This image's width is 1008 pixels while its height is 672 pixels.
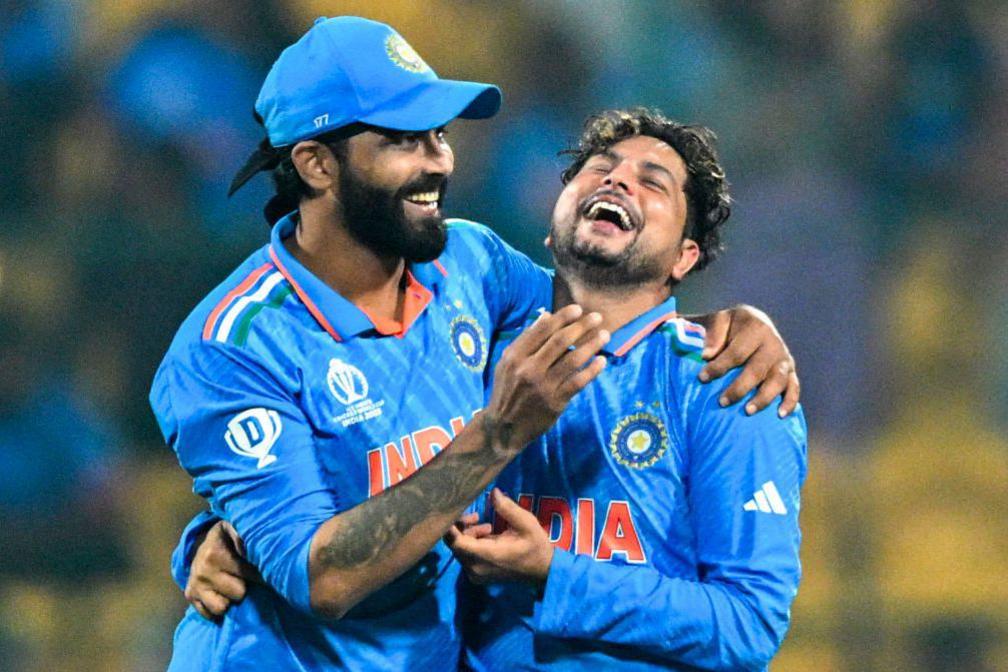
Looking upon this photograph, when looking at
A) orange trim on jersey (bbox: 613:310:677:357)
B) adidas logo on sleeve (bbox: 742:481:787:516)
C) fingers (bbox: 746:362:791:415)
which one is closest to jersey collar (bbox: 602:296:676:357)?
orange trim on jersey (bbox: 613:310:677:357)

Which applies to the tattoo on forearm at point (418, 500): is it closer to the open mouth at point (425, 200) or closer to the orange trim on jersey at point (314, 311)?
the orange trim on jersey at point (314, 311)

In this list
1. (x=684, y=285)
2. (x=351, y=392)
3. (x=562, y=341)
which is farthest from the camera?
(x=684, y=285)

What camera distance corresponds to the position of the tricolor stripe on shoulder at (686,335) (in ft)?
7.13

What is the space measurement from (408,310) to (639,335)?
0.39 meters

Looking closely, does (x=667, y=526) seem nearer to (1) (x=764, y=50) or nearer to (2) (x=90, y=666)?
(2) (x=90, y=666)

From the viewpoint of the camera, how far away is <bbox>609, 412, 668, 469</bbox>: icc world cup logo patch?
211cm

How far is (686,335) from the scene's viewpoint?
2.21 metres

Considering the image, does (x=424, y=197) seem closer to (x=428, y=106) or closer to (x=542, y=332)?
(x=428, y=106)

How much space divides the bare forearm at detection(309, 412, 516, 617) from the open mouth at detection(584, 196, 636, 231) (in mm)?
518

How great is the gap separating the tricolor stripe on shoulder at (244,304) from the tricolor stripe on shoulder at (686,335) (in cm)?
63

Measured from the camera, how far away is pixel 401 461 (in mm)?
2145

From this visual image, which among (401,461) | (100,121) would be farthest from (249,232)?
(401,461)

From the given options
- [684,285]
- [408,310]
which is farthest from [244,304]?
[684,285]

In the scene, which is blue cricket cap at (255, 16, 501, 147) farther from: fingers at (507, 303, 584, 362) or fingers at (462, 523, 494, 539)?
fingers at (462, 523, 494, 539)
